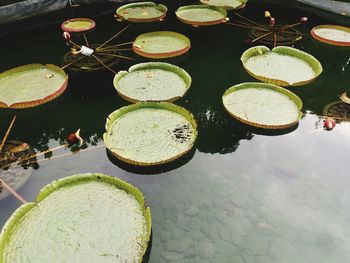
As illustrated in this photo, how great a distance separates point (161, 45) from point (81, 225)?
4.03 meters

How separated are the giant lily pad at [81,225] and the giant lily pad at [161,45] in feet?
9.48

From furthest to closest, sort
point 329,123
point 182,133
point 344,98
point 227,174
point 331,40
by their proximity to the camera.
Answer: point 331,40
point 344,98
point 329,123
point 182,133
point 227,174

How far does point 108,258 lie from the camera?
2867 millimetres

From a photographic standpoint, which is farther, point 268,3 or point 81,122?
point 268,3

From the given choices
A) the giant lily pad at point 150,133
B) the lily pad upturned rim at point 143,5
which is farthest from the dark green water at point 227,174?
the lily pad upturned rim at point 143,5

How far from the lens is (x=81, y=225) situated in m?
3.12

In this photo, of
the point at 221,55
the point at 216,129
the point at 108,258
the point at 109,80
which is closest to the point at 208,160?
the point at 216,129

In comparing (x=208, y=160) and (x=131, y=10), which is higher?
(x=131, y=10)

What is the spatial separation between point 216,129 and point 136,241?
219 cm

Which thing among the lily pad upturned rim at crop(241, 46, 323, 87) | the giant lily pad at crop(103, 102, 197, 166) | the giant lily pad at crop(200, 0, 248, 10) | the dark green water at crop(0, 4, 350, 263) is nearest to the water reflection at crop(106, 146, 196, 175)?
the dark green water at crop(0, 4, 350, 263)

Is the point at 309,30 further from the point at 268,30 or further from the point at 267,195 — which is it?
the point at 267,195

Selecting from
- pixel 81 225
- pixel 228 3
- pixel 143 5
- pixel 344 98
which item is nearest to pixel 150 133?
pixel 81 225

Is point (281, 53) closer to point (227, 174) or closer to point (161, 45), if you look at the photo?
point (161, 45)

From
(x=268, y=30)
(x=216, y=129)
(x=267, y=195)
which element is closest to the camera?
(x=267, y=195)
